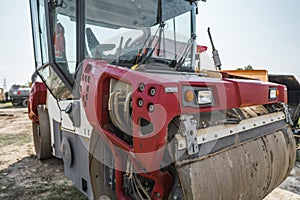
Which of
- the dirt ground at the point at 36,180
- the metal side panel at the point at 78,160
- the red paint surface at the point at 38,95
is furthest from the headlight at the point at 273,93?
the red paint surface at the point at 38,95

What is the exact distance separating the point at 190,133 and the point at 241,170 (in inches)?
24.3

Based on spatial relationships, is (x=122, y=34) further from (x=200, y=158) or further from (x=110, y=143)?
(x=200, y=158)

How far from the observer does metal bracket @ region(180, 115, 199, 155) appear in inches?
58.8

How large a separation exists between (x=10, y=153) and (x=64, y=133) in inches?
110

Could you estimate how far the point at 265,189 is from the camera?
6.95 ft

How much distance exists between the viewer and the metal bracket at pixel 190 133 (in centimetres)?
149

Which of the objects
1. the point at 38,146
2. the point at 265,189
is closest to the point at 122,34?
the point at 265,189

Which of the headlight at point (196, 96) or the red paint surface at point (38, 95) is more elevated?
the headlight at point (196, 96)

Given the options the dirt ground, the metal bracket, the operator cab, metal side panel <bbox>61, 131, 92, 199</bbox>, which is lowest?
the dirt ground

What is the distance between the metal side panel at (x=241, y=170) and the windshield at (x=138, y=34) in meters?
1.17

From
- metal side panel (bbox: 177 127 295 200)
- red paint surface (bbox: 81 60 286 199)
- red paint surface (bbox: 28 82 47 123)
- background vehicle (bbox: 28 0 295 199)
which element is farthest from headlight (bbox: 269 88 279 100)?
red paint surface (bbox: 28 82 47 123)

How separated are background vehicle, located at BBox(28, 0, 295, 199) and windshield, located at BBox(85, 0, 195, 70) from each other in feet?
0.04

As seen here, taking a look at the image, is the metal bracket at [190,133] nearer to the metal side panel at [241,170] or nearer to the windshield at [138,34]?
the metal side panel at [241,170]

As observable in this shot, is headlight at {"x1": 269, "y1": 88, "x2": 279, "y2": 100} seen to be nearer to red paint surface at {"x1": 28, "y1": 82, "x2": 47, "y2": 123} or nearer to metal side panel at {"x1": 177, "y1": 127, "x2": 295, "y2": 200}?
metal side panel at {"x1": 177, "y1": 127, "x2": 295, "y2": 200}
